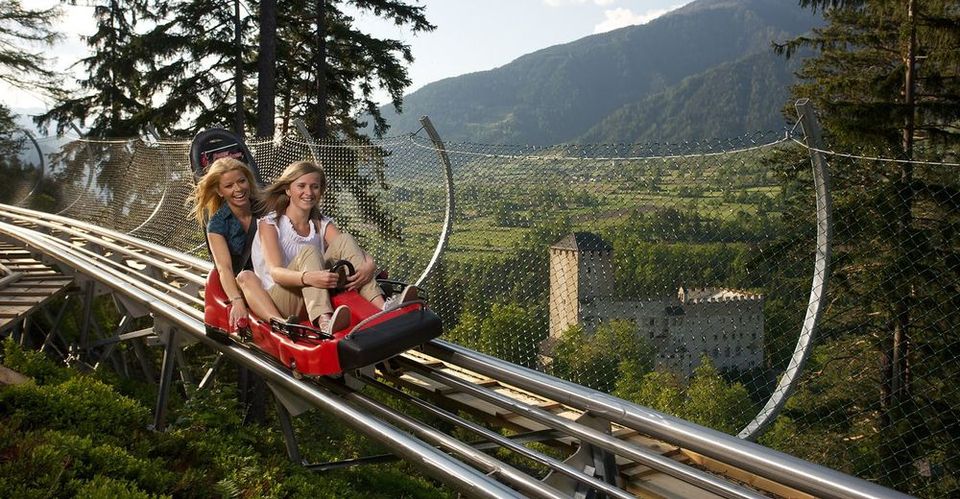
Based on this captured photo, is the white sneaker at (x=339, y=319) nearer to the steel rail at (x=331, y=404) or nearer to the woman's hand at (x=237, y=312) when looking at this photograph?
the steel rail at (x=331, y=404)

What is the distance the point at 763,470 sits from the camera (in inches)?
95.7

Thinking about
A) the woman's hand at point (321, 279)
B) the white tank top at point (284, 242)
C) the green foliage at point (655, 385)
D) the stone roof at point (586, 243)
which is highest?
the white tank top at point (284, 242)

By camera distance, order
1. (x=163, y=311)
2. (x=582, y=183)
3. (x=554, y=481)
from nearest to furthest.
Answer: (x=554, y=481), (x=582, y=183), (x=163, y=311)

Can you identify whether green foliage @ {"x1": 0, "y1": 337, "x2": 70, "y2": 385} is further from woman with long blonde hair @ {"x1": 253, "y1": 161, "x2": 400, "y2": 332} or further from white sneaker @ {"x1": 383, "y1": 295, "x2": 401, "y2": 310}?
white sneaker @ {"x1": 383, "y1": 295, "x2": 401, "y2": 310}

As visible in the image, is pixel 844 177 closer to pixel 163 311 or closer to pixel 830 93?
pixel 163 311

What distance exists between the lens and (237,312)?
4.06 metres

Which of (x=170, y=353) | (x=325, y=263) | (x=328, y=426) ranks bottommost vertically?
(x=328, y=426)

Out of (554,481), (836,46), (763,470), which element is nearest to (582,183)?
(554,481)

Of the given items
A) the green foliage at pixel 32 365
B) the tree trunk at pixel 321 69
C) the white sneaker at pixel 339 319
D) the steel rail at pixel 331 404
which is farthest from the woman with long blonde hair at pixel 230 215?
the tree trunk at pixel 321 69

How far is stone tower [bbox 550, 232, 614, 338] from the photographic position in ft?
15.1

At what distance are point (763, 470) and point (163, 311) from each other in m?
3.84

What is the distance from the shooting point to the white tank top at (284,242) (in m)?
4.21

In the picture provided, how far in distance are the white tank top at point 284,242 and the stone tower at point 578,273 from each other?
1386mm

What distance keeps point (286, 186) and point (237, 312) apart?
2.40ft
